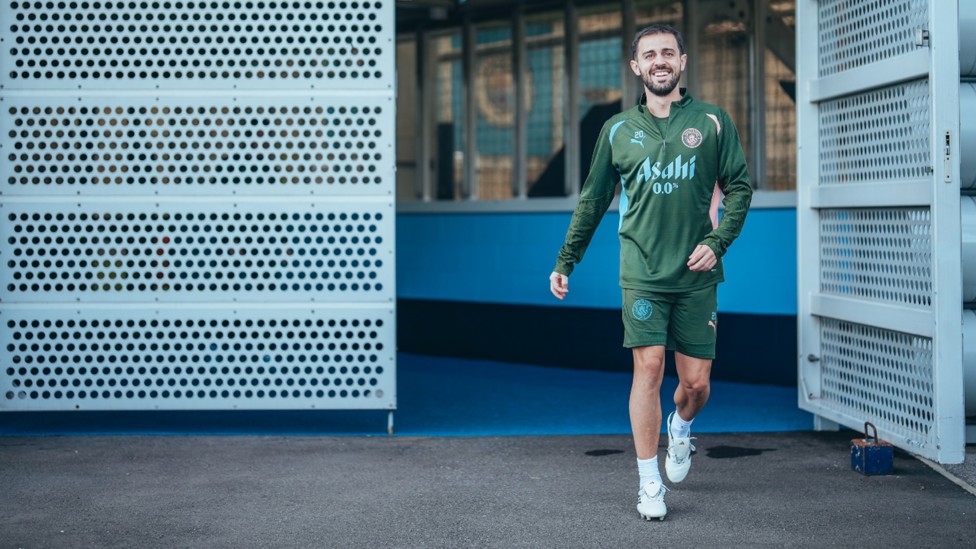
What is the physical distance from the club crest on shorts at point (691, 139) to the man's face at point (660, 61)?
19cm

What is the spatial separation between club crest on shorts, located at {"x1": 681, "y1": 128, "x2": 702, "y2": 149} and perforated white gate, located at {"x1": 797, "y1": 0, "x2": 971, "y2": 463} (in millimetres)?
1392

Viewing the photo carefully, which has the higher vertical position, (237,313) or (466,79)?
(466,79)

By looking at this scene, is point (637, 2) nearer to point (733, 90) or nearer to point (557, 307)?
point (733, 90)

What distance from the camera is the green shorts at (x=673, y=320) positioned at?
5039mm

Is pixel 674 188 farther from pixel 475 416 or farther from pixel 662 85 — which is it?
pixel 475 416

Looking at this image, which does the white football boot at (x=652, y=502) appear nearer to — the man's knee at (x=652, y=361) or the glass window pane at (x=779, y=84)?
the man's knee at (x=652, y=361)

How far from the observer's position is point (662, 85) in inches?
199

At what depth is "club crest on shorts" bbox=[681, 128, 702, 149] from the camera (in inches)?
198

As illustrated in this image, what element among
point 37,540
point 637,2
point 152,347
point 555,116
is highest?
point 637,2

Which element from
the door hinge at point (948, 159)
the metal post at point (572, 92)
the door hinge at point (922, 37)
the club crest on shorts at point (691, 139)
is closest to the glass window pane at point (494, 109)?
A: the metal post at point (572, 92)

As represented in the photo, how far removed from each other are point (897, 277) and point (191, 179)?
3.81 meters

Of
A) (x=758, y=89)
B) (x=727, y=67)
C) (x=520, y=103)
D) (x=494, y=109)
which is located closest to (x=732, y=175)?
(x=758, y=89)

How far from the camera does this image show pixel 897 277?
20.4 ft

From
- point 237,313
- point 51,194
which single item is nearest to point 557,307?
point 237,313
